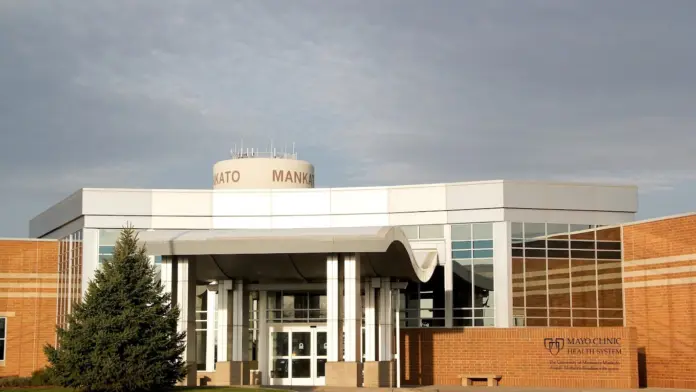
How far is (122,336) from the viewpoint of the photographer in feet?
94.5

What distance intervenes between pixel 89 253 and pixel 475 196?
17137 millimetres

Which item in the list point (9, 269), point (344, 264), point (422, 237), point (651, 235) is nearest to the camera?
point (344, 264)

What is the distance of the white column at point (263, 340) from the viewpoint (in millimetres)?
43469

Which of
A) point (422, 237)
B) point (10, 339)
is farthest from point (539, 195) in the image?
point (10, 339)

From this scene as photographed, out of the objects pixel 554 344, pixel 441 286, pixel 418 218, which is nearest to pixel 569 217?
pixel 554 344

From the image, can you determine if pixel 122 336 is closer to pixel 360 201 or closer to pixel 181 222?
pixel 181 222

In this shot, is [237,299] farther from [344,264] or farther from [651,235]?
[651,235]

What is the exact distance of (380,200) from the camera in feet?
154

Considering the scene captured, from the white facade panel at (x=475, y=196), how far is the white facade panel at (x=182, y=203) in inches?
428

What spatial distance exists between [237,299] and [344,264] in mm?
8131

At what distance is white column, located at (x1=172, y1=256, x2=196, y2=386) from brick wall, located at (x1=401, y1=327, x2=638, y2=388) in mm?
13635

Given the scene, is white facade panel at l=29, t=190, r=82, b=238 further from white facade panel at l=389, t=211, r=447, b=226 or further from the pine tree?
the pine tree

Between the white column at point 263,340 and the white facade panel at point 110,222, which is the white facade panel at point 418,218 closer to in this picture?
the white column at point 263,340

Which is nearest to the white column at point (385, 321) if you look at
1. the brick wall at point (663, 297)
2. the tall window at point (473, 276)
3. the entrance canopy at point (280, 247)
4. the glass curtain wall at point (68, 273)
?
the entrance canopy at point (280, 247)
